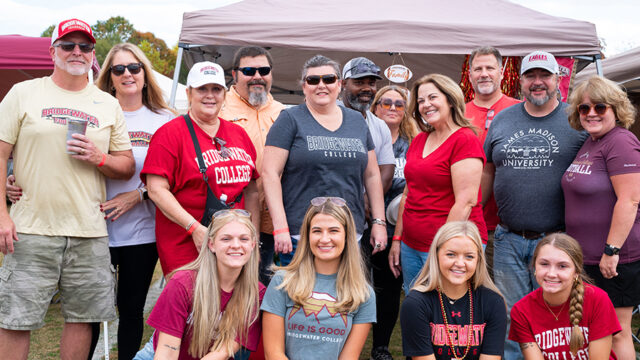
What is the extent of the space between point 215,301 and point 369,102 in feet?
6.14

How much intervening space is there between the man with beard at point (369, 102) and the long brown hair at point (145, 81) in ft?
4.28

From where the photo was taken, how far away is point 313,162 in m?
3.12

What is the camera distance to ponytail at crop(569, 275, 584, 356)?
2840 mm

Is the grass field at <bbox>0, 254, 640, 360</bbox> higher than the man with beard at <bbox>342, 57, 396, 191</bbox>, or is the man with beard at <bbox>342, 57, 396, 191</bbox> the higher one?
the man with beard at <bbox>342, 57, 396, 191</bbox>

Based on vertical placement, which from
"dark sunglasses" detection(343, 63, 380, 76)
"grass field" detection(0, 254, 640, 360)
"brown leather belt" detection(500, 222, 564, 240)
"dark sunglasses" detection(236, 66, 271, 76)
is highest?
"dark sunglasses" detection(343, 63, 380, 76)

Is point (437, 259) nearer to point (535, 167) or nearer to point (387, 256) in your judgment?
point (535, 167)

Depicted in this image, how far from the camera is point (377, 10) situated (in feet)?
17.7

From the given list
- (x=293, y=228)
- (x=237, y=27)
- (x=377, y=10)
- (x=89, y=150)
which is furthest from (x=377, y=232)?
(x=377, y=10)

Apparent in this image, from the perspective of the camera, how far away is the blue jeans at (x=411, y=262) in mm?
3281

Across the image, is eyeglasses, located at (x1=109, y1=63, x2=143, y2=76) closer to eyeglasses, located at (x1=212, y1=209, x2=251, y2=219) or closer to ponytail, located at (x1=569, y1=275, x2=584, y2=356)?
eyeglasses, located at (x1=212, y1=209, x2=251, y2=219)

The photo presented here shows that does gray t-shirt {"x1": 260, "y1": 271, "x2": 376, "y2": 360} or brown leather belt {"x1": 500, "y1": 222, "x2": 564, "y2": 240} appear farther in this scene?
brown leather belt {"x1": 500, "y1": 222, "x2": 564, "y2": 240}

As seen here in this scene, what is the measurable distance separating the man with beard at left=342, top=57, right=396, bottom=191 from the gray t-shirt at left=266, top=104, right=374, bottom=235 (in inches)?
18.0

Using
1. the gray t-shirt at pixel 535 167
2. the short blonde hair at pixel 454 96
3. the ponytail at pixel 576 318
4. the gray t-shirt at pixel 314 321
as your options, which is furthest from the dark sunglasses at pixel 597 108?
the gray t-shirt at pixel 314 321

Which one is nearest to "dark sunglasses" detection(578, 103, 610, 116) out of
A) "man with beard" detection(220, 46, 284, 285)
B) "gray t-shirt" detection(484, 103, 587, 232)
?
"gray t-shirt" detection(484, 103, 587, 232)
